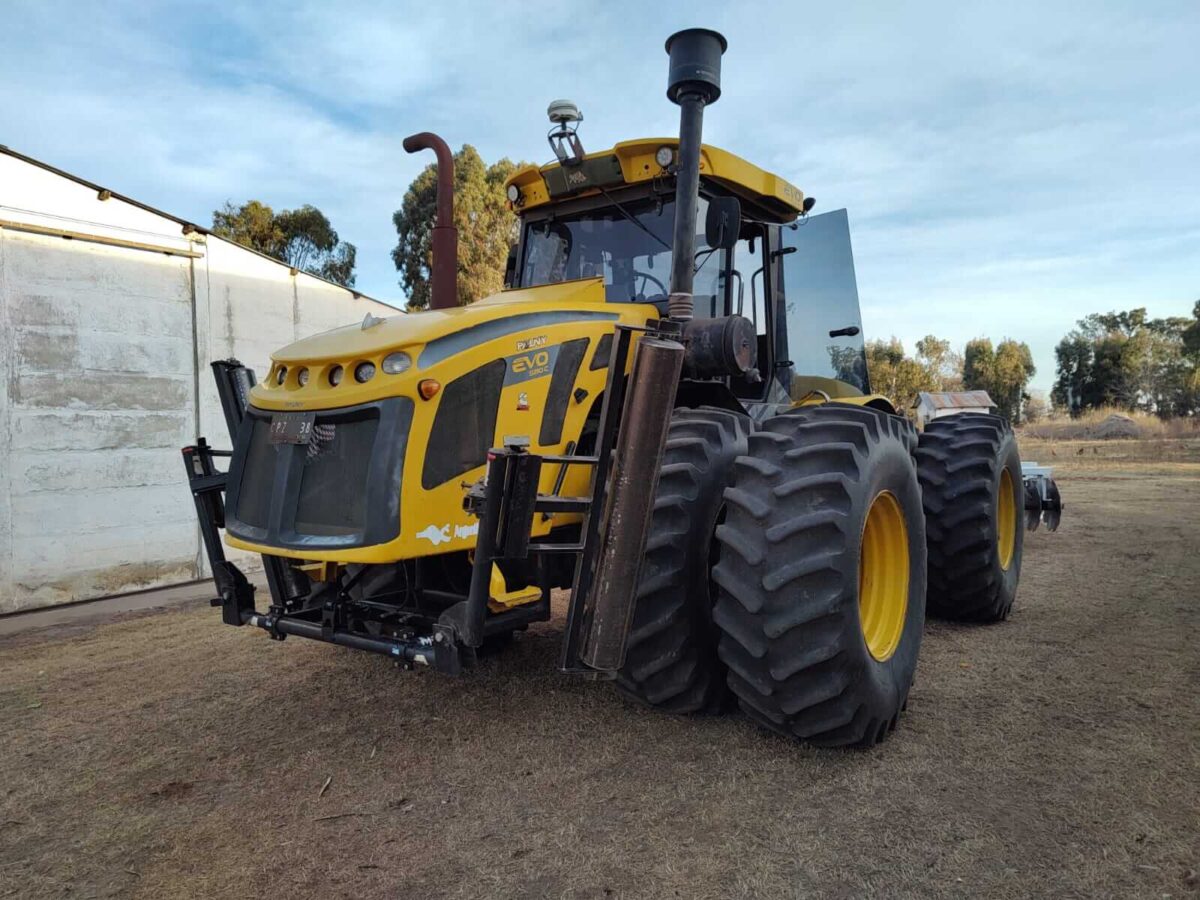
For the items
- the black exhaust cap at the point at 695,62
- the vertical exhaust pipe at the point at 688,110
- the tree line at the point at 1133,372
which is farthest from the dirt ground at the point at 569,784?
the tree line at the point at 1133,372

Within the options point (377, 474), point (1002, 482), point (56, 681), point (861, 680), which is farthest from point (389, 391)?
point (1002, 482)

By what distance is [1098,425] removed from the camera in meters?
31.7

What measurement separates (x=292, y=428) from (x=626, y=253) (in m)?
1.96

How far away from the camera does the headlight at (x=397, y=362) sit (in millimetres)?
3148

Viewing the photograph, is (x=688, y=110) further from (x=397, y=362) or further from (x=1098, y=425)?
(x=1098, y=425)

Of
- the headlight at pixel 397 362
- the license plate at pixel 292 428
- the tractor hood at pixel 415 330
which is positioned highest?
the tractor hood at pixel 415 330

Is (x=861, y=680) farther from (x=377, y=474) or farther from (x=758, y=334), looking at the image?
(x=758, y=334)

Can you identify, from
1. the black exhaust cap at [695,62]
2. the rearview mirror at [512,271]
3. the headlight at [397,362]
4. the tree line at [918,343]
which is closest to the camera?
the black exhaust cap at [695,62]

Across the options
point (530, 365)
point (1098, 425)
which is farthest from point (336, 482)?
point (1098, 425)

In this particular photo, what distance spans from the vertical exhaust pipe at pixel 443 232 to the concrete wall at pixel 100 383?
4215 millimetres

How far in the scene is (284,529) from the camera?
10.9ft

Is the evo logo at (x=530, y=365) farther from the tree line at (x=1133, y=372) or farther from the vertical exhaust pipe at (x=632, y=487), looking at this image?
the tree line at (x=1133, y=372)

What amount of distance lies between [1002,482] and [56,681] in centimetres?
632

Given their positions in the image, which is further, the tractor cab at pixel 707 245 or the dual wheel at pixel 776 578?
the tractor cab at pixel 707 245
